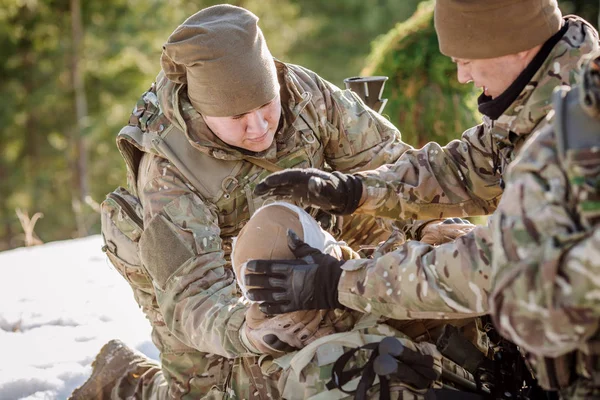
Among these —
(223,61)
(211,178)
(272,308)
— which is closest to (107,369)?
(211,178)

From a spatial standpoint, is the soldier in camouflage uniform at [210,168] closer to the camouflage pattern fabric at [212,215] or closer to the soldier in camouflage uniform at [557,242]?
the camouflage pattern fabric at [212,215]

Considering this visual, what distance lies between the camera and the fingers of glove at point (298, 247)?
285 cm

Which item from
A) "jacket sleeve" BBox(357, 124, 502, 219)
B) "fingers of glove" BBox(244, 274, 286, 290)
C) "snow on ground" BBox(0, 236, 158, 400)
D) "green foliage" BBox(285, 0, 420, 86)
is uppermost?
"fingers of glove" BBox(244, 274, 286, 290)

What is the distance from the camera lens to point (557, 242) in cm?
206

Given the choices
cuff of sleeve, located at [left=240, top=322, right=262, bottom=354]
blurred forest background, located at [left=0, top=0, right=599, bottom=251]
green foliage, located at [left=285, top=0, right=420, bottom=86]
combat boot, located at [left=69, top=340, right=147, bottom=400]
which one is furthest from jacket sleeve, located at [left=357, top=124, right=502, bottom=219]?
green foliage, located at [left=285, top=0, right=420, bottom=86]

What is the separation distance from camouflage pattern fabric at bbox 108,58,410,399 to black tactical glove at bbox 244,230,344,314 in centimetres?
34

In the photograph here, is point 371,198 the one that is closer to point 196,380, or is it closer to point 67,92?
point 196,380

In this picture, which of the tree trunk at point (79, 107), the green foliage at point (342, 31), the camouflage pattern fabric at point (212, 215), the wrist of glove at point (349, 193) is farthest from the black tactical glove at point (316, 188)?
the green foliage at point (342, 31)

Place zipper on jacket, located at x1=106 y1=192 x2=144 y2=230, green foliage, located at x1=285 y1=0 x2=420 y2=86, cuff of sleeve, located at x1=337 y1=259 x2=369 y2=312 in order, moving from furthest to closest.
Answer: green foliage, located at x1=285 y1=0 x2=420 y2=86 < zipper on jacket, located at x1=106 y1=192 x2=144 y2=230 < cuff of sleeve, located at x1=337 y1=259 x2=369 y2=312

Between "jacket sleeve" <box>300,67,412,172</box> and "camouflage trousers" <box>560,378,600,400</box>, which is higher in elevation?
"camouflage trousers" <box>560,378,600,400</box>

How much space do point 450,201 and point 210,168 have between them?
1.04m

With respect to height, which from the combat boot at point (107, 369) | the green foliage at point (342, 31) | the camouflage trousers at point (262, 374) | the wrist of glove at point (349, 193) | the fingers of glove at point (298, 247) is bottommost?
the green foliage at point (342, 31)

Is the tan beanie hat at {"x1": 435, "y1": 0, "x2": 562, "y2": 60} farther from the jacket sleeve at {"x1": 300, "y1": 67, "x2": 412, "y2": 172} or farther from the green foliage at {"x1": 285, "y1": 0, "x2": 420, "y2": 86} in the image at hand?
the green foliage at {"x1": 285, "y1": 0, "x2": 420, "y2": 86}

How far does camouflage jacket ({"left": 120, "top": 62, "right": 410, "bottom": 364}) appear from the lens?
3.33 metres
